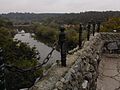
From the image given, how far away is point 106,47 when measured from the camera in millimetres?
7379

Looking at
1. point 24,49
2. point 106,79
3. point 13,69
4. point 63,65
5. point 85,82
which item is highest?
point 13,69

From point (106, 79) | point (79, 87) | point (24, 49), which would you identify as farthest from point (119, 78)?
point (24, 49)

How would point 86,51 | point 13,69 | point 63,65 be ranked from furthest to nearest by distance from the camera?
1. point 86,51
2. point 63,65
3. point 13,69

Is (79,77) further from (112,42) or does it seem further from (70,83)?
(112,42)

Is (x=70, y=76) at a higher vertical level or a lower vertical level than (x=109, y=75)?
higher

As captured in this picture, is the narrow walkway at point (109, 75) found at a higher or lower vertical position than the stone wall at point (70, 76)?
lower

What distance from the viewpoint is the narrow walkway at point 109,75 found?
178 inches

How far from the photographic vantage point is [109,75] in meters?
5.16

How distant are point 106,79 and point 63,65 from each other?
170cm

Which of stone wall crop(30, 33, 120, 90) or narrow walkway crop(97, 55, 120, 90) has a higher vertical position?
stone wall crop(30, 33, 120, 90)

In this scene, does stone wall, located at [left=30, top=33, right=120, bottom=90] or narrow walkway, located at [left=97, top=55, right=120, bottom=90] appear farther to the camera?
narrow walkway, located at [left=97, top=55, right=120, bottom=90]

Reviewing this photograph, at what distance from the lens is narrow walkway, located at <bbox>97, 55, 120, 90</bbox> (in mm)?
4522

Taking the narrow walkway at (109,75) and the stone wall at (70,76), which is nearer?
the stone wall at (70,76)

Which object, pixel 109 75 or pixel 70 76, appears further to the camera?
pixel 109 75
